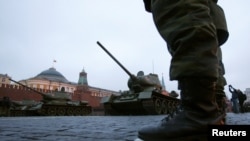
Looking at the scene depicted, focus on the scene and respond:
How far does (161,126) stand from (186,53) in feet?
1.44

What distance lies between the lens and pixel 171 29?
1505mm

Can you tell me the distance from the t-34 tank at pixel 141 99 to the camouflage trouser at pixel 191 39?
983cm

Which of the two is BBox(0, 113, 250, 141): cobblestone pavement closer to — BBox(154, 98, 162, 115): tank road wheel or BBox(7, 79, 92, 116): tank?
BBox(154, 98, 162, 115): tank road wheel

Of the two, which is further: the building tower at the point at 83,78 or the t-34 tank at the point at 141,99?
the building tower at the point at 83,78

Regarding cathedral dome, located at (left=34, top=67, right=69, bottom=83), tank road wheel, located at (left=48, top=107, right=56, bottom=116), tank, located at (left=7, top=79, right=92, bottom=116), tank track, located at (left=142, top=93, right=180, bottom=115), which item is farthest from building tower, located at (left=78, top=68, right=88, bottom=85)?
tank track, located at (left=142, top=93, right=180, bottom=115)

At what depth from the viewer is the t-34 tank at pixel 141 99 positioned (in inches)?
458

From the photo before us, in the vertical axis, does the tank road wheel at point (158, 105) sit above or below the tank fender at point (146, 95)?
below

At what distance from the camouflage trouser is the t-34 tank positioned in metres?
9.83

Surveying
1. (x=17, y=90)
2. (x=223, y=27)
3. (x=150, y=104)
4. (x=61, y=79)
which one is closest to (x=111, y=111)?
(x=150, y=104)

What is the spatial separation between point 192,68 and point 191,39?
154 mm

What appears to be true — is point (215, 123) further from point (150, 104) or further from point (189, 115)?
point (150, 104)

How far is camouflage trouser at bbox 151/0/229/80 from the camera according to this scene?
1.40 meters

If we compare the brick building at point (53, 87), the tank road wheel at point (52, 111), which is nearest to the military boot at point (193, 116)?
the tank road wheel at point (52, 111)

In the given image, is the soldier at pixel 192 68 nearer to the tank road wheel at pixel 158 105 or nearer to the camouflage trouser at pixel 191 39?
the camouflage trouser at pixel 191 39
